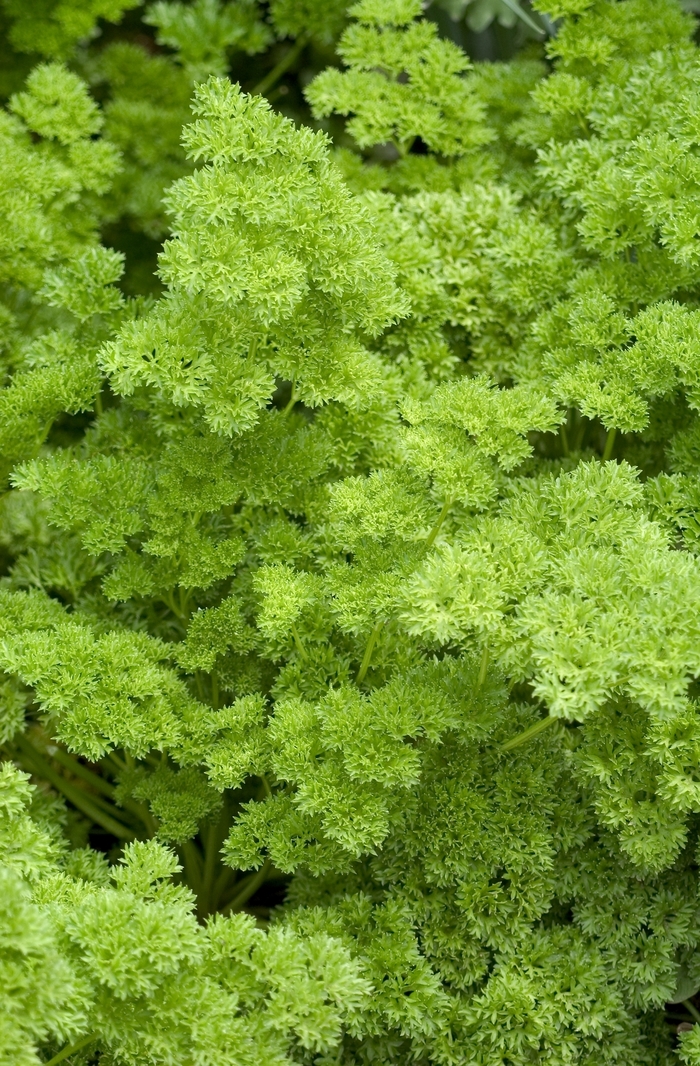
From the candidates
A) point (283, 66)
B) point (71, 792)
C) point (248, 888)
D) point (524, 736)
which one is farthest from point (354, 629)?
point (283, 66)

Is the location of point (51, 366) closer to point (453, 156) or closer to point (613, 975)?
point (453, 156)

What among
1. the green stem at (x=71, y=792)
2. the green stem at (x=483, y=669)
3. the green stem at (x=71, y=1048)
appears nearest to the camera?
the green stem at (x=71, y=1048)

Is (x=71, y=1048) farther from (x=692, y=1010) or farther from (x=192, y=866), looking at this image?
(x=692, y=1010)

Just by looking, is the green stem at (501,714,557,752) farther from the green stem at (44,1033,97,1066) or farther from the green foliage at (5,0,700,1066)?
the green stem at (44,1033,97,1066)

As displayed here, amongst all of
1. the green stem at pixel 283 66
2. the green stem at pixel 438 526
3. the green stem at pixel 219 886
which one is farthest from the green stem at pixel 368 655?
the green stem at pixel 283 66

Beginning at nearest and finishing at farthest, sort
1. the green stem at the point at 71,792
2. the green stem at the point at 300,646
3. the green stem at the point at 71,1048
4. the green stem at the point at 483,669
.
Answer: the green stem at the point at 71,1048 → the green stem at the point at 483,669 → the green stem at the point at 300,646 → the green stem at the point at 71,792

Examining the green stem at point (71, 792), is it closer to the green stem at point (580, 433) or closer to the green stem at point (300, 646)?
the green stem at point (300, 646)

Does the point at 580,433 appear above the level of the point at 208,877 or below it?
above
